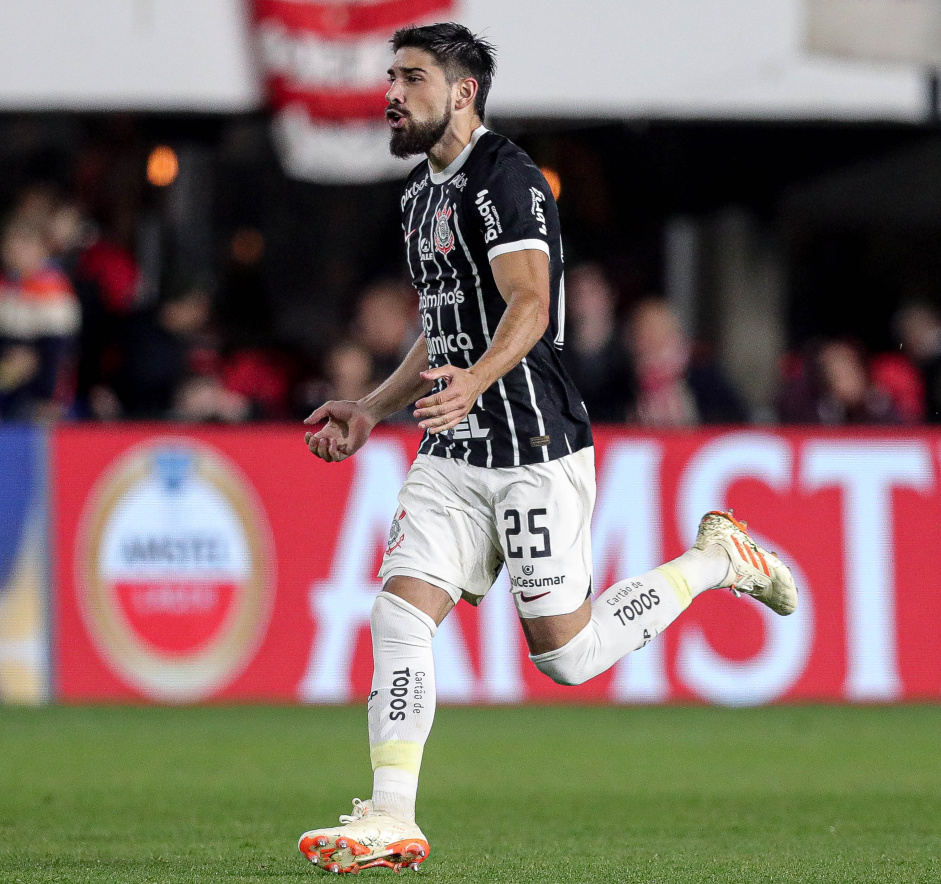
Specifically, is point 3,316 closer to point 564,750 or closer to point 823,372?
point 564,750

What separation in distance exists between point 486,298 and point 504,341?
1.19 ft

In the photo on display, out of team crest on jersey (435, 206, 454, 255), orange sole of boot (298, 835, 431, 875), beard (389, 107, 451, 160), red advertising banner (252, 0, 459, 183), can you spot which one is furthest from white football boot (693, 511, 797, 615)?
red advertising banner (252, 0, 459, 183)

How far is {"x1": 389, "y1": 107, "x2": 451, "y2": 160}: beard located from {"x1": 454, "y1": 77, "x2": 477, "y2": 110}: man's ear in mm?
53

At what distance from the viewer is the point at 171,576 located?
9.75m

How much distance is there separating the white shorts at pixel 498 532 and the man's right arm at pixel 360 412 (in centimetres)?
25

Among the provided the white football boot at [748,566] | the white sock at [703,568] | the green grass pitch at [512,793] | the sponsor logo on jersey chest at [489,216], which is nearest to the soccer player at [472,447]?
the sponsor logo on jersey chest at [489,216]

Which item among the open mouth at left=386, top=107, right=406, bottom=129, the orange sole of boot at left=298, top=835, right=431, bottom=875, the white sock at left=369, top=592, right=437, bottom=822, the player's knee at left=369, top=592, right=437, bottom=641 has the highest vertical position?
the open mouth at left=386, top=107, right=406, bottom=129

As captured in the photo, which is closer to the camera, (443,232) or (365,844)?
(365,844)

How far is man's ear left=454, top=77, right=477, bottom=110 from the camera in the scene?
496 centimetres

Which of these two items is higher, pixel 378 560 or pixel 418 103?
pixel 418 103

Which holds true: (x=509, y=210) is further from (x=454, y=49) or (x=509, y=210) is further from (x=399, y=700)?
(x=399, y=700)

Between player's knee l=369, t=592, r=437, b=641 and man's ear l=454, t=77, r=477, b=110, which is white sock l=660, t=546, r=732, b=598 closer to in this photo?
player's knee l=369, t=592, r=437, b=641

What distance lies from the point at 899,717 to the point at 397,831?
5.58 m

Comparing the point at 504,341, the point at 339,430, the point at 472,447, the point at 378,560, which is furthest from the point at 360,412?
the point at 378,560
